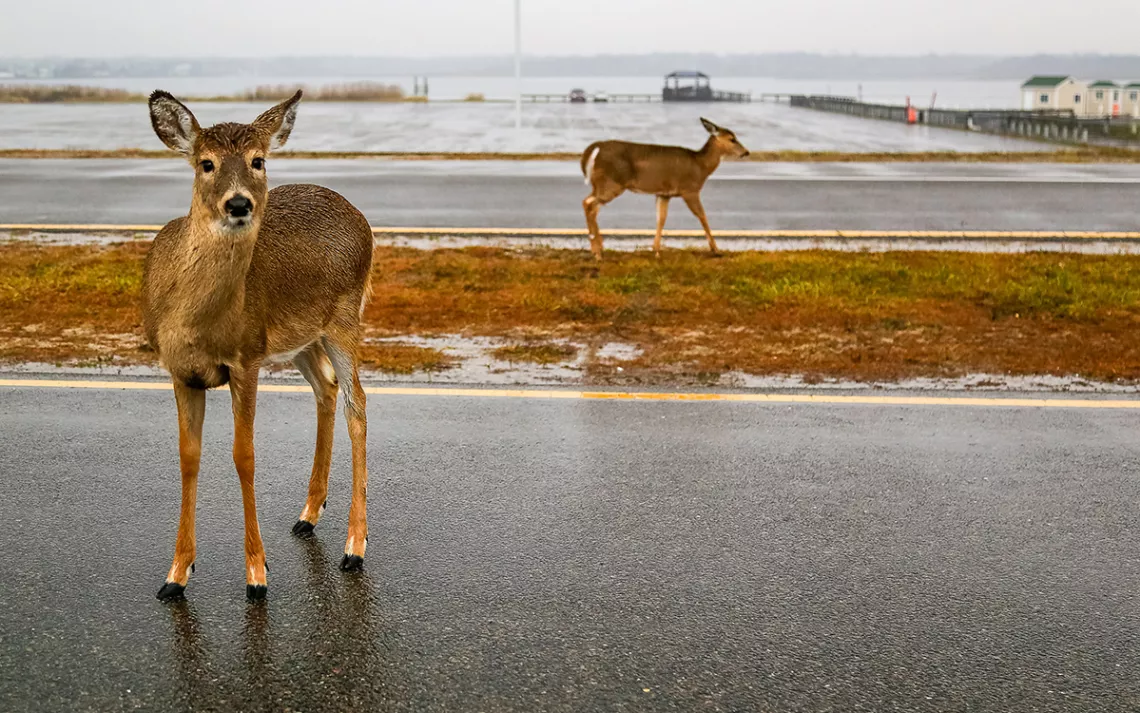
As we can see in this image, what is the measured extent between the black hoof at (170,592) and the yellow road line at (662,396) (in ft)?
9.73

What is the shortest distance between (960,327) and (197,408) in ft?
21.5

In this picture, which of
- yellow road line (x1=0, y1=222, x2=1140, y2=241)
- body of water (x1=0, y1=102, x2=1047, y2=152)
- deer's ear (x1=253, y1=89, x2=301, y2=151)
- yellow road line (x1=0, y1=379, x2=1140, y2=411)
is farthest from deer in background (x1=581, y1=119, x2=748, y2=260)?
body of water (x1=0, y1=102, x2=1047, y2=152)

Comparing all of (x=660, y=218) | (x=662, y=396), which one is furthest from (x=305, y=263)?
(x=660, y=218)

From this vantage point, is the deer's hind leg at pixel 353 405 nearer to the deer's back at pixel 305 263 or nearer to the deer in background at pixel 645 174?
the deer's back at pixel 305 263

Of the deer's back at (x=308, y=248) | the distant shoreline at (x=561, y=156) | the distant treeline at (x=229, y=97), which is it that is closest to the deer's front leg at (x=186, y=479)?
the deer's back at (x=308, y=248)

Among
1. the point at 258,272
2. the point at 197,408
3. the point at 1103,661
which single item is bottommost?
the point at 1103,661

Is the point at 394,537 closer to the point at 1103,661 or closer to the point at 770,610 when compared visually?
the point at 770,610

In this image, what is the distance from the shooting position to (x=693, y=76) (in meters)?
91.3

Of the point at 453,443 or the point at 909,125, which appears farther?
the point at 909,125

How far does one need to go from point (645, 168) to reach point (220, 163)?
9407mm

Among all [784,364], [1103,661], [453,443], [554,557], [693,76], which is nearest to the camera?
[1103,661]

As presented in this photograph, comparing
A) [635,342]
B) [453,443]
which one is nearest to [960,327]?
[635,342]

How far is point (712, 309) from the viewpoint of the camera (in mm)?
10102

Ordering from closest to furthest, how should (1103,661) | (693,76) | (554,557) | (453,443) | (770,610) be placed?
(1103,661) → (770,610) → (554,557) → (453,443) → (693,76)
